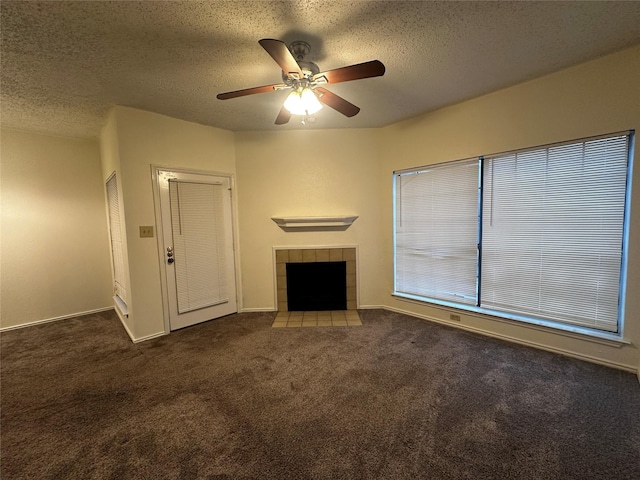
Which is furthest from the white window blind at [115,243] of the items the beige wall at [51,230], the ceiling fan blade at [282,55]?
the ceiling fan blade at [282,55]

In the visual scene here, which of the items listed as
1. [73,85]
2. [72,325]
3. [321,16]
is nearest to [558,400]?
[321,16]

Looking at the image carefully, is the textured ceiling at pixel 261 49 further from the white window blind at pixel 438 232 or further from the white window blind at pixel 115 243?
the white window blind at pixel 115 243

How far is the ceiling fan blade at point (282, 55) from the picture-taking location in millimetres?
1284

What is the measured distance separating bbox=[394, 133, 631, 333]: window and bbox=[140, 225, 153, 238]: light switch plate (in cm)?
298

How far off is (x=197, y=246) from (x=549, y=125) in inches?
152

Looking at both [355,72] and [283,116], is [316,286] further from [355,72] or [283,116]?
[355,72]

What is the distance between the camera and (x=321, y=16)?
1.52 metres

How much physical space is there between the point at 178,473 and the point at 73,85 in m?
3.07

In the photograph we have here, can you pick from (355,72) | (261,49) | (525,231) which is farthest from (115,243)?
(525,231)

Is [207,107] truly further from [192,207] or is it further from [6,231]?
[6,231]

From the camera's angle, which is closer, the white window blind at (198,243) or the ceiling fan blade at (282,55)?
the ceiling fan blade at (282,55)

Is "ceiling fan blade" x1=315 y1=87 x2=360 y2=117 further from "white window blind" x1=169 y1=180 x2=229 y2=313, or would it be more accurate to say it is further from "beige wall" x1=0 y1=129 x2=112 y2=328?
"beige wall" x1=0 y1=129 x2=112 y2=328

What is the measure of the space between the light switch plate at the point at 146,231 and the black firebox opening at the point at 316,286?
5.53ft

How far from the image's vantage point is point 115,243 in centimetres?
348
